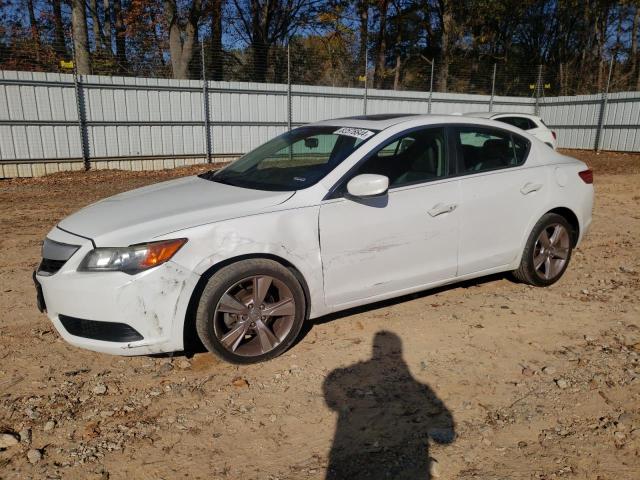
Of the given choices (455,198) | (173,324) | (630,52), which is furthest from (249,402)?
(630,52)

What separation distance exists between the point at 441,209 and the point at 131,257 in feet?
7.28

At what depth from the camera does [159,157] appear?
1444 cm

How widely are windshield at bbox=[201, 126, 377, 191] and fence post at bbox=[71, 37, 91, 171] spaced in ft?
33.3

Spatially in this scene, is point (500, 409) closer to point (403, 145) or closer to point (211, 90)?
point (403, 145)

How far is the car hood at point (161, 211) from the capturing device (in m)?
3.09

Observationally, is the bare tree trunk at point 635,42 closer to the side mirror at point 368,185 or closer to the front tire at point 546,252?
the front tire at point 546,252

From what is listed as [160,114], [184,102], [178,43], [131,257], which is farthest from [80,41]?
[131,257]

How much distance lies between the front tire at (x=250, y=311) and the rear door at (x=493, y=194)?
1504 millimetres

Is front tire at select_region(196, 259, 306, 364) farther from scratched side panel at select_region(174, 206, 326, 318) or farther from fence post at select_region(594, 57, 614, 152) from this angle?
fence post at select_region(594, 57, 614, 152)

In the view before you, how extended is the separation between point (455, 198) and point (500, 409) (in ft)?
5.40

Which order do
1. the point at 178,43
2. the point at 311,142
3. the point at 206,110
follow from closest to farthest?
the point at 311,142 → the point at 206,110 → the point at 178,43

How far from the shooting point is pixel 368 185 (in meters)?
3.41

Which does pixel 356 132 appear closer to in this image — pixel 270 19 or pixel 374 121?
pixel 374 121

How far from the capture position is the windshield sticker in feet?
12.7
